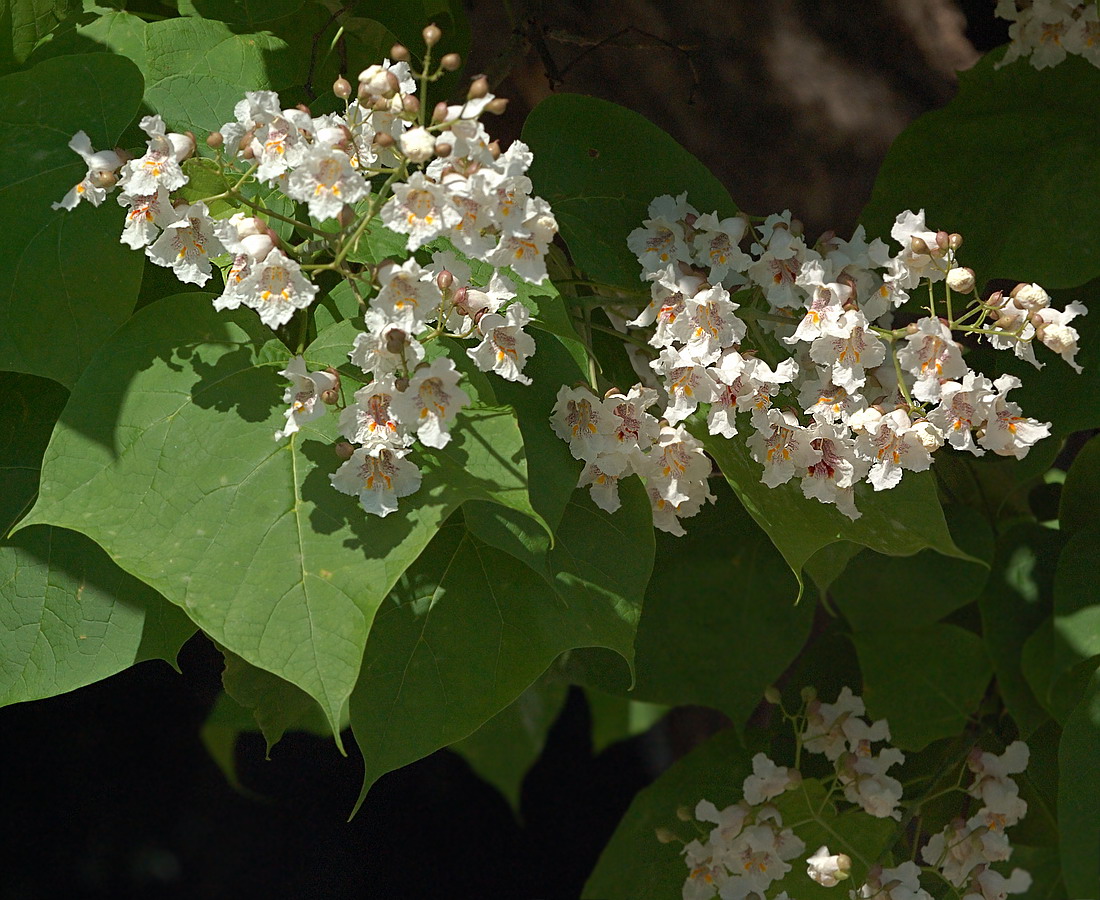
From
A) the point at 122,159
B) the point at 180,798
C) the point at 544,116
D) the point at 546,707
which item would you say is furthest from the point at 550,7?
the point at 180,798

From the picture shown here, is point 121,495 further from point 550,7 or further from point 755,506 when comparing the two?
point 550,7

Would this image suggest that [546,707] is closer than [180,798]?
Yes

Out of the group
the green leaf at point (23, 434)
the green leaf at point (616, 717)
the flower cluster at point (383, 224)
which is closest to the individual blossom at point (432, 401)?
the flower cluster at point (383, 224)

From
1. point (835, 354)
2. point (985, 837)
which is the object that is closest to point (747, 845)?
point (985, 837)

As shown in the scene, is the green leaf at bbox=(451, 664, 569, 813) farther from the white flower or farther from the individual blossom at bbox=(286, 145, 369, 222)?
the individual blossom at bbox=(286, 145, 369, 222)

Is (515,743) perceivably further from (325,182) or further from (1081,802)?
(325,182)

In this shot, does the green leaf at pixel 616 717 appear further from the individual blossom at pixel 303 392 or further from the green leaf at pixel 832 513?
the individual blossom at pixel 303 392
